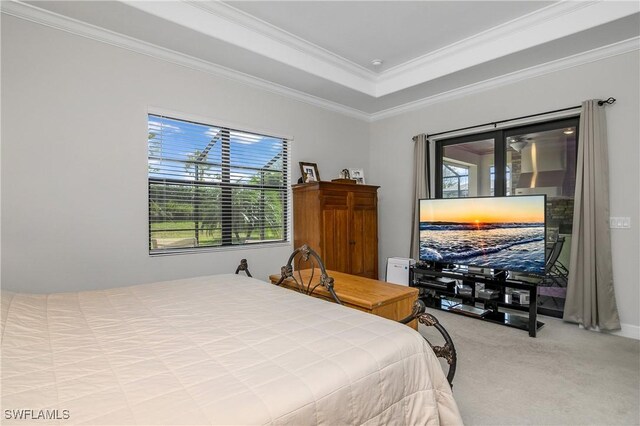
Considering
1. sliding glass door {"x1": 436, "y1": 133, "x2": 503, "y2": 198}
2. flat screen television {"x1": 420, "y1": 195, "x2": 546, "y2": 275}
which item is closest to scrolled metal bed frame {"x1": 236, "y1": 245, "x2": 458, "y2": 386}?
flat screen television {"x1": 420, "y1": 195, "x2": 546, "y2": 275}

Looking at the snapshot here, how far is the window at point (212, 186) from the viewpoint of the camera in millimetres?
3266

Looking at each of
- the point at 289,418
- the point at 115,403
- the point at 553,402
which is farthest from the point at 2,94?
the point at 553,402

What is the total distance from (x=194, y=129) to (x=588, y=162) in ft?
13.5

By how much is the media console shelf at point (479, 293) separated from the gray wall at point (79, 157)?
2.62 metres

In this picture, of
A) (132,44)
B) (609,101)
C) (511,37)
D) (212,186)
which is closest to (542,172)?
(609,101)

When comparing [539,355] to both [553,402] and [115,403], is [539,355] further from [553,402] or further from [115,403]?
[115,403]

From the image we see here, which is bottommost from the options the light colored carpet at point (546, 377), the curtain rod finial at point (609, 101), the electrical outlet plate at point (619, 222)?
the light colored carpet at point (546, 377)

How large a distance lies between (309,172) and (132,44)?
2.35m

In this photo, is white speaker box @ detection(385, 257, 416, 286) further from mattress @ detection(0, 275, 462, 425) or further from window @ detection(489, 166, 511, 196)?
mattress @ detection(0, 275, 462, 425)

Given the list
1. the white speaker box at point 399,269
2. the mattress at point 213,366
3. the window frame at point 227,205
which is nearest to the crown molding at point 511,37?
the window frame at point 227,205

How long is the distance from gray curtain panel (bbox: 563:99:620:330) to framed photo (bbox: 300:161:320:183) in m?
2.96

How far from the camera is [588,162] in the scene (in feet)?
10.8

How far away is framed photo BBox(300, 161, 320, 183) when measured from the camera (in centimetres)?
430

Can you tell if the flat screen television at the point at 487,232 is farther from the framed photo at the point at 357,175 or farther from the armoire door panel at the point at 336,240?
the framed photo at the point at 357,175
